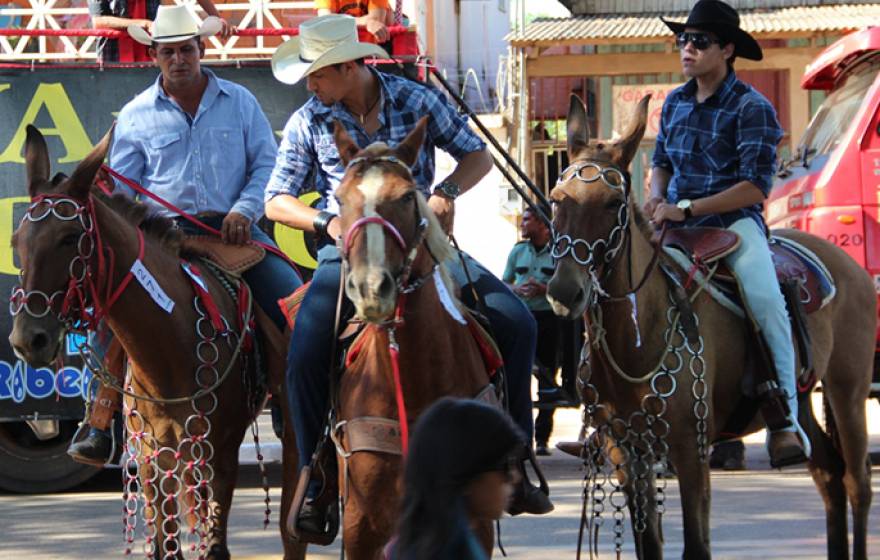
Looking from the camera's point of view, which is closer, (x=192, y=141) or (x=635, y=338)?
(x=635, y=338)

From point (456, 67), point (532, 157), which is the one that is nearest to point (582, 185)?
point (532, 157)

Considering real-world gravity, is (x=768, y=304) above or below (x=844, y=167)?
below

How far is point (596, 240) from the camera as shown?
22.5 feet

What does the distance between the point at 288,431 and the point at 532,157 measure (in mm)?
21459

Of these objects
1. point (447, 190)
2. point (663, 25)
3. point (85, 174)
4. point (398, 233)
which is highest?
point (663, 25)

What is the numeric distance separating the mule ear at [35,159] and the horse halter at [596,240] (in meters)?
2.27

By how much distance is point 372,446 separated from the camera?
571cm

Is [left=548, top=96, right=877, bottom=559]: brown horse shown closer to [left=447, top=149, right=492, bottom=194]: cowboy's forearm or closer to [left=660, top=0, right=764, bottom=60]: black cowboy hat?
[left=447, top=149, right=492, bottom=194]: cowboy's forearm

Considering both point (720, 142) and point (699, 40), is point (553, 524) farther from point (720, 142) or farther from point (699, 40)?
point (699, 40)

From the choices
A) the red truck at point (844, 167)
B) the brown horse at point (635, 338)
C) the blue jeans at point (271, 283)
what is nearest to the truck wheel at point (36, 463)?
the blue jeans at point (271, 283)

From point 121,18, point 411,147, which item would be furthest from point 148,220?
point 121,18

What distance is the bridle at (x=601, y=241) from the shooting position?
6.79 metres

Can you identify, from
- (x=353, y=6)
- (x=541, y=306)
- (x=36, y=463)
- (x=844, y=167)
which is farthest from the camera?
(x=541, y=306)

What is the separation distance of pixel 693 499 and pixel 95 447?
2883mm
